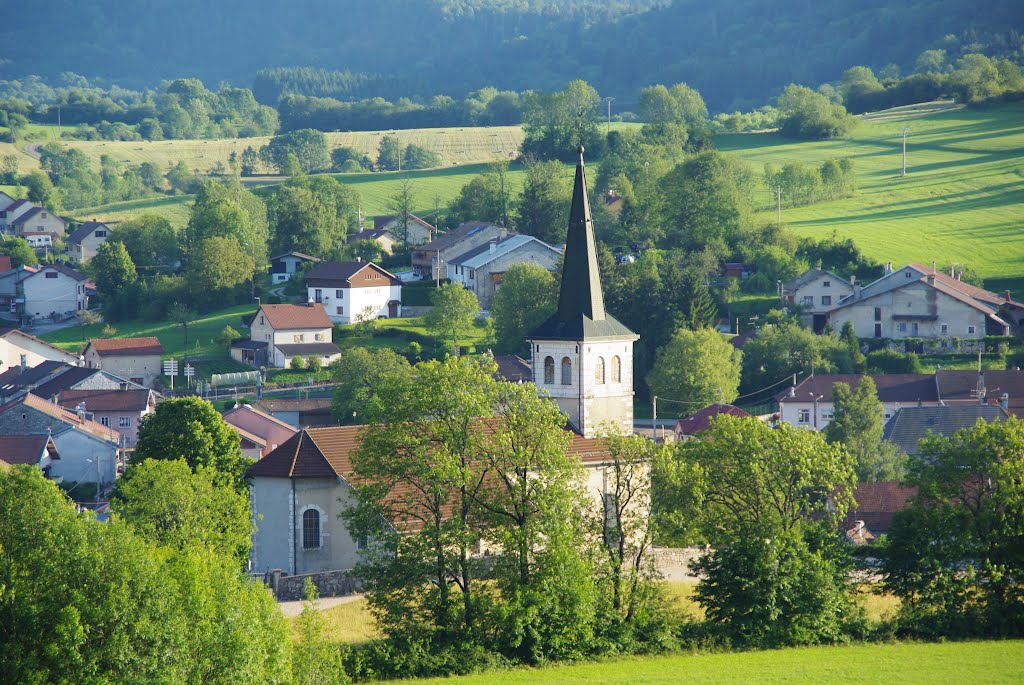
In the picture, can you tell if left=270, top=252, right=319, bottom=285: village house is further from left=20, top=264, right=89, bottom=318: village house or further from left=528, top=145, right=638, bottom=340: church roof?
left=528, top=145, right=638, bottom=340: church roof

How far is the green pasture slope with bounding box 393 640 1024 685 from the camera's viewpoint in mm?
32406

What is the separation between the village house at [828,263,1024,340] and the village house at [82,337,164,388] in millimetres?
36248

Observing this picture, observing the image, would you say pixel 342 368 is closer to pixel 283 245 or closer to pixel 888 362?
pixel 888 362

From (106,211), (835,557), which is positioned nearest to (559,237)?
(106,211)

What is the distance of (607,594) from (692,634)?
83.8 inches

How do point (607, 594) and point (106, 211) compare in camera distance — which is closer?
point (607, 594)

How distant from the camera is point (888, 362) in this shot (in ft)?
269

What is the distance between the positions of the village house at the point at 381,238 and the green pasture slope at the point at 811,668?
77632 mm

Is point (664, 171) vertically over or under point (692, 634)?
over

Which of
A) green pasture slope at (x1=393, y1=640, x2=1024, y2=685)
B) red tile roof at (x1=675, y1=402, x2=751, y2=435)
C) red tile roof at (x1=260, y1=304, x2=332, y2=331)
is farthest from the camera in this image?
red tile roof at (x1=260, y1=304, x2=332, y2=331)

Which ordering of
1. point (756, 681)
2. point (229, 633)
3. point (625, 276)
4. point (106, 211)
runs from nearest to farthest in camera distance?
point (229, 633), point (756, 681), point (625, 276), point (106, 211)

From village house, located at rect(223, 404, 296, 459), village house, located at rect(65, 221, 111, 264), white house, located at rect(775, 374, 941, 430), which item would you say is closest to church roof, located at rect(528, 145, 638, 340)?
village house, located at rect(223, 404, 296, 459)

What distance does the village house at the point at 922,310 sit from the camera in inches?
3361

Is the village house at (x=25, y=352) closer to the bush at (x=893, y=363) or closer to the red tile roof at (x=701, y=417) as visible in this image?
the red tile roof at (x=701, y=417)
